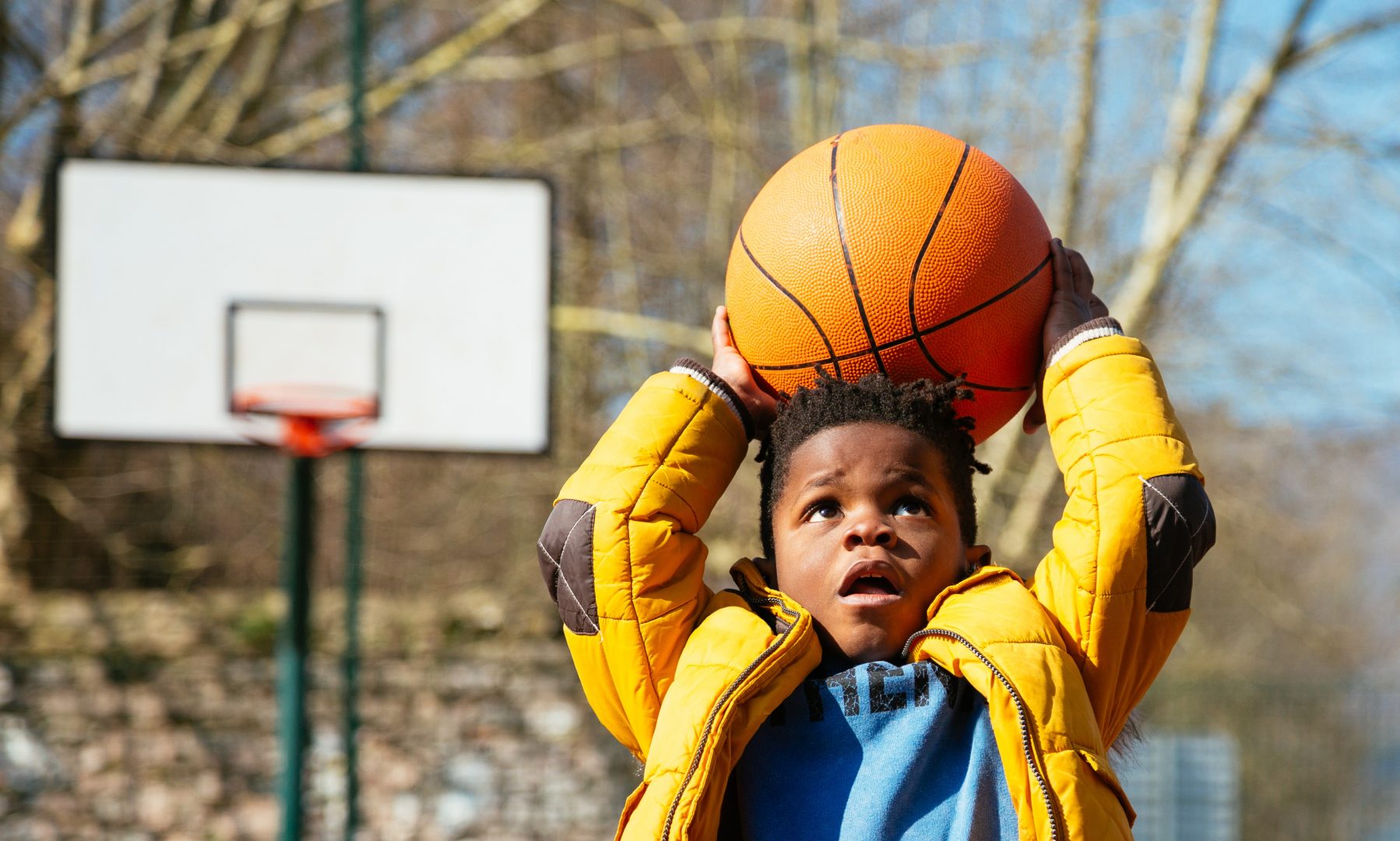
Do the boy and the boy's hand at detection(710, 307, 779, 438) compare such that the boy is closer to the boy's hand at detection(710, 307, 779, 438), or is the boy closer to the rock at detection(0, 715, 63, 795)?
the boy's hand at detection(710, 307, 779, 438)

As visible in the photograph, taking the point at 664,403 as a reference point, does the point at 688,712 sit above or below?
below

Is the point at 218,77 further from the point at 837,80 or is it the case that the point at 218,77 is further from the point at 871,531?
the point at 871,531

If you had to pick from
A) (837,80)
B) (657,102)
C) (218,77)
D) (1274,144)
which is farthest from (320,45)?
(1274,144)

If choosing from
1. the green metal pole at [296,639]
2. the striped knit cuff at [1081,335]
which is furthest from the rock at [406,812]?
the striped knit cuff at [1081,335]

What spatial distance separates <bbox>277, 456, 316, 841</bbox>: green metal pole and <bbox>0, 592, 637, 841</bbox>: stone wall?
5.66ft

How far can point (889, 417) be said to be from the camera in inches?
82.0

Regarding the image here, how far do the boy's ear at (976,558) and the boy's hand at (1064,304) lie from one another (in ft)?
0.64

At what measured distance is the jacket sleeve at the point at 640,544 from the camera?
2113mm

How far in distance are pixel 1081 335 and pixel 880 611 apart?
500 millimetres

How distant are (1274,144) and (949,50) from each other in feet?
5.58

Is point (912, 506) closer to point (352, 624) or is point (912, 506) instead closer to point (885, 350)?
point (885, 350)

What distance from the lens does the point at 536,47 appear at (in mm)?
10039

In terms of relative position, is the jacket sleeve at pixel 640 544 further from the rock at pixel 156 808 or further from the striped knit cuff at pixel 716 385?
the rock at pixel 156 808

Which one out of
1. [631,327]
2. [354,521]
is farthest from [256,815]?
[631,327]
